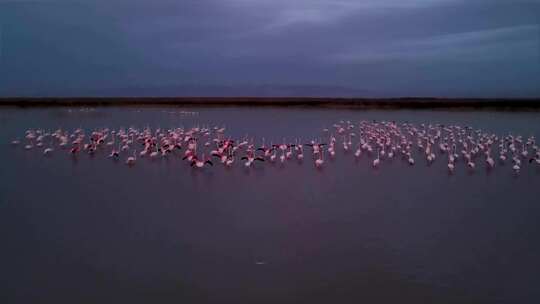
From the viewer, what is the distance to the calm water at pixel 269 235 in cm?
619

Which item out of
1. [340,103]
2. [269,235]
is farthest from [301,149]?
[340,103]

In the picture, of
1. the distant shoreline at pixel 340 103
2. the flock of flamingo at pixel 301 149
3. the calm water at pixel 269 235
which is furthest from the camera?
the distant shoreline at pixel 340 103

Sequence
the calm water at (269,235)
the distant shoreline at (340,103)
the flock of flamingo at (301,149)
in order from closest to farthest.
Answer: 1. the calm water at (269,235)
2. the flock of flamingo at (301,149)
3. the distant shoreline at (340,103)

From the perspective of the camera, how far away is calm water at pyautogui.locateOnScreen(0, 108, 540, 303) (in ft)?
Answer: 20.3

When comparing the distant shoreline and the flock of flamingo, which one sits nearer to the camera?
the flock of flamingo

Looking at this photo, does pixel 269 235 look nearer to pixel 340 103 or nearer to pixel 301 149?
pixel 301 149

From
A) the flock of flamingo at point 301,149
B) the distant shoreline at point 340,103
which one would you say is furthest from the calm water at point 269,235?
the distant shoreline at point 340,103

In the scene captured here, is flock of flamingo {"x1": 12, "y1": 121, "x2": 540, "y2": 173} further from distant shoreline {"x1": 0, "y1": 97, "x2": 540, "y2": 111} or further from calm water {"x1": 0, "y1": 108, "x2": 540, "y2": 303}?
distant shoreline {"x1": 0, "y1": 97, "x2": 540, "y2": 111}

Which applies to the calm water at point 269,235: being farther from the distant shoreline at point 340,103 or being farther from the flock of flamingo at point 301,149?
the distant shoreline at point 340,103

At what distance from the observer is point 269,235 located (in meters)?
8.00

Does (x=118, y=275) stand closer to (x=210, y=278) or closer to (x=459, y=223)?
(x=210, y=278)

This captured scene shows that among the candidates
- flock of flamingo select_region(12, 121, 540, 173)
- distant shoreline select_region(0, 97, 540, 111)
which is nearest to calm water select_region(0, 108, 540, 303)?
flock of flamingo select_region(12, 121, 540, 173)

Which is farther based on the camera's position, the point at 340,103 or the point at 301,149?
the point at 340,103

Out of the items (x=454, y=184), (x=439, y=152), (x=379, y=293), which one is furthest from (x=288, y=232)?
(x=439, y=152)
